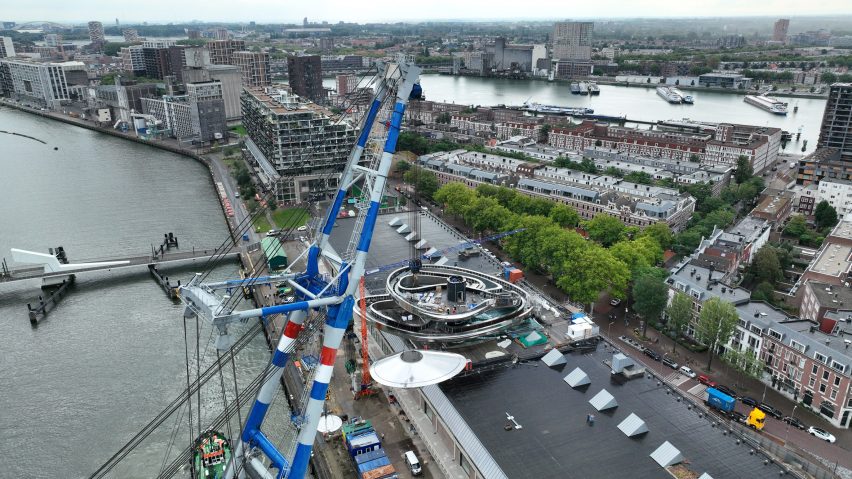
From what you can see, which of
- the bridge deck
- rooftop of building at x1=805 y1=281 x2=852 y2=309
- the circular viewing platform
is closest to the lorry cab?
the circular viewing platform

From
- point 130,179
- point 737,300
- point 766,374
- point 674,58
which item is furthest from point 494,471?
point 674,58

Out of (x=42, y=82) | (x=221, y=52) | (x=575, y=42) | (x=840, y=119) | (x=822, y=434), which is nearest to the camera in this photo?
(x=822, y=434)

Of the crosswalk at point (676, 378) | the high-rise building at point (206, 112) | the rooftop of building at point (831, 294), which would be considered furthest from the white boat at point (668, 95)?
the crosswalk at point (676, 378)

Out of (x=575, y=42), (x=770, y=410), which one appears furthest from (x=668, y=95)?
(x=770, y=410)

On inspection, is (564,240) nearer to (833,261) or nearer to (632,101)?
(833,261)

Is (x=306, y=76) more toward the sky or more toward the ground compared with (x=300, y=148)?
more toward the sky
